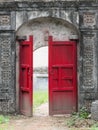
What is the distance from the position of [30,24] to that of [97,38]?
1847 mm

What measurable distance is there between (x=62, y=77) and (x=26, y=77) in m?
0.95

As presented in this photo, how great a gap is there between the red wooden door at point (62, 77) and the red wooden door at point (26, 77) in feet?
1.82

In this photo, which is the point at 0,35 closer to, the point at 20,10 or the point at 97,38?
the point at 20,10

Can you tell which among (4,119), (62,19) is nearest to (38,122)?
(4,119)

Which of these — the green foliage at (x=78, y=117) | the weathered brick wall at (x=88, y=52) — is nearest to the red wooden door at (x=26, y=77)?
the green foliage at (x=78, y=117)

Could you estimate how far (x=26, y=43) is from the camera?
13.3 meters

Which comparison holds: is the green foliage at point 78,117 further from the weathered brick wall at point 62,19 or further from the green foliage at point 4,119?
the green foliage at point 4,119

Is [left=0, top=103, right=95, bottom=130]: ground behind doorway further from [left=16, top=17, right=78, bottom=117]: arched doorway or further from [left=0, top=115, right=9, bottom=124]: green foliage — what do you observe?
[left=16, top=17, right=78, bottom=117]: arched doorway

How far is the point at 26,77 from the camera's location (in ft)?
44.1

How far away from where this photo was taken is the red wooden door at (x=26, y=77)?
1320 cm

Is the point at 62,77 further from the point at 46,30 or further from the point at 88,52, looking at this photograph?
the point at 46,30

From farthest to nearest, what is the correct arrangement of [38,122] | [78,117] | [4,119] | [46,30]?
[46,30]
[78,117]
[4,119]
[38,122]

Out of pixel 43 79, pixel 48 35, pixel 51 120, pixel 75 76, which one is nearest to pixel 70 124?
pixel 51 120

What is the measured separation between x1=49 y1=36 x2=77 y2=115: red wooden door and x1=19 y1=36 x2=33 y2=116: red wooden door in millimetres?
556
